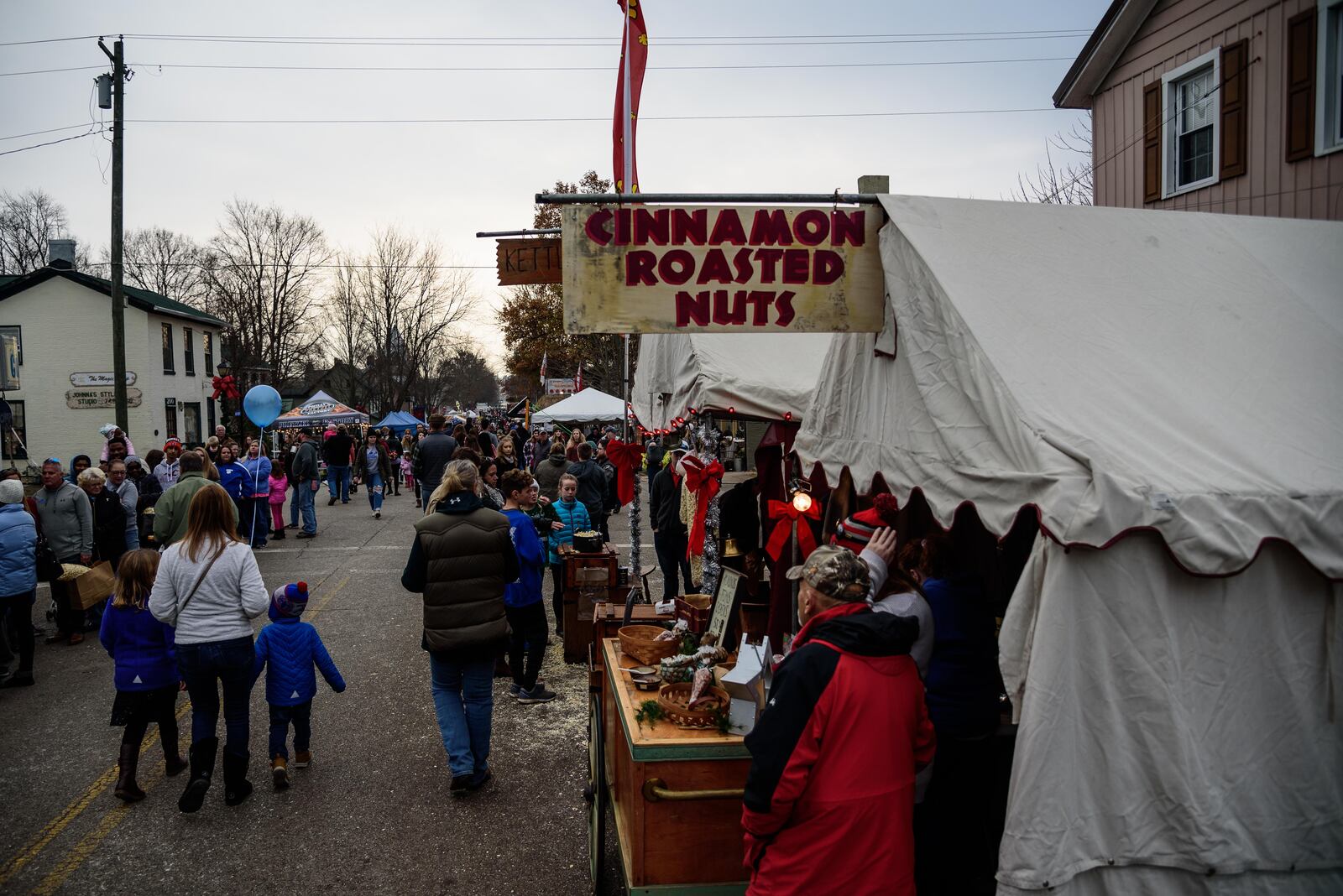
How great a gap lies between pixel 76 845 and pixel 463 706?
2.18 metres

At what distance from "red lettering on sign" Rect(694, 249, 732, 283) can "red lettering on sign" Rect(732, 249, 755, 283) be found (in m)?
0.04

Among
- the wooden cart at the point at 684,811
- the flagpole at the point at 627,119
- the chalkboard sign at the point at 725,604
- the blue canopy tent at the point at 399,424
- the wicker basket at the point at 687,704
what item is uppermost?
the flagpole at the point at 627,119

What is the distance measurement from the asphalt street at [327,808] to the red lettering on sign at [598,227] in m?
3.23

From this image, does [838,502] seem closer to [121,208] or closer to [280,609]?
[280,609]

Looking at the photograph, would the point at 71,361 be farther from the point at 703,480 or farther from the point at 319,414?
the point at 703,480

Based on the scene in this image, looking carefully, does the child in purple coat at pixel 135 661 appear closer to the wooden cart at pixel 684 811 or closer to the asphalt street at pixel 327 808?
the asphalt street at pixel 327 808

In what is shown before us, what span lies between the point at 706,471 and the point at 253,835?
12.1 ft

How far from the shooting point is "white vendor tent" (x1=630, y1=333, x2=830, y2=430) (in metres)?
5.98

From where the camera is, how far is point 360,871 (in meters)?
4.70

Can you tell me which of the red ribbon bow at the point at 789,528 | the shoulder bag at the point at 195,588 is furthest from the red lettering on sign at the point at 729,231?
the shoulder bag at the point at 195,588

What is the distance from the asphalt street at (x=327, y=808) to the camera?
4664 millimetres

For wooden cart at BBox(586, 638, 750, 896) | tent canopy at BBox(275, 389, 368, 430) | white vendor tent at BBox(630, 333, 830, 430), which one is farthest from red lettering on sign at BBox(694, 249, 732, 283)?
tent canopy at BBox(275, 389, 368, 430)

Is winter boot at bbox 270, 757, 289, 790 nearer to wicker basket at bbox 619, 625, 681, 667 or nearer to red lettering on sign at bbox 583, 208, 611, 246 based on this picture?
wicker basket at bbox 619, 625, 681, 667

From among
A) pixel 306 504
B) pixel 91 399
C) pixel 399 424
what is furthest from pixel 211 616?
pixel 399 424
